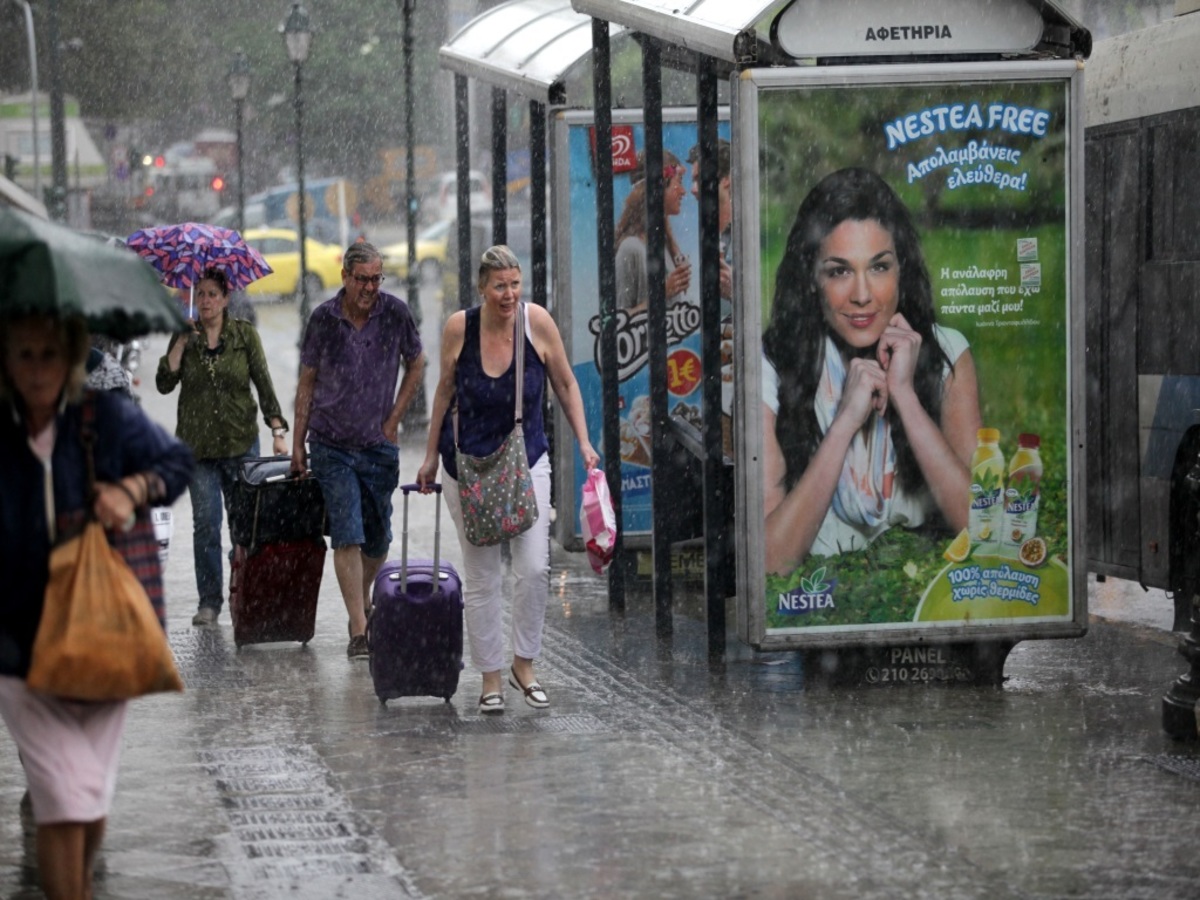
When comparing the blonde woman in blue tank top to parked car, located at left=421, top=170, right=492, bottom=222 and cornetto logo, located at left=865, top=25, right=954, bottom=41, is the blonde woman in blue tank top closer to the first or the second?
cornetto logo, located at left=865, top=25, right=954, bottom=41

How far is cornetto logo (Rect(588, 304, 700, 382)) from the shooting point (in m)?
11.4

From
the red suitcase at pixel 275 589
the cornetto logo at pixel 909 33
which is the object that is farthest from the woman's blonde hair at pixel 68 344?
the red suitcase at pixel 275 589

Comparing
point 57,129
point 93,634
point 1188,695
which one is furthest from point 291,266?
point 93,634

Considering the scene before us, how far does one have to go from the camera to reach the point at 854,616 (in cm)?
875

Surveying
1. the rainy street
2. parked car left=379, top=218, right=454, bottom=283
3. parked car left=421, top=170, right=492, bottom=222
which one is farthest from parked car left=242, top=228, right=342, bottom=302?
the rainy street

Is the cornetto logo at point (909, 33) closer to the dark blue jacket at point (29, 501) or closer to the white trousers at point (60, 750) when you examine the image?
the dark blue jacket at point (29, 501)

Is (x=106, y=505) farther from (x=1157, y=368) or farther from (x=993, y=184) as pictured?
(x=1157, y=368)

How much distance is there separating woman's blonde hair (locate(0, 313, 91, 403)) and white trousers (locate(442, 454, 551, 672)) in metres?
3.41

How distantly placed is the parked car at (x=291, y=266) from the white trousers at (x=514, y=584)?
4009cm

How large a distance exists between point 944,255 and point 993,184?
0.35m

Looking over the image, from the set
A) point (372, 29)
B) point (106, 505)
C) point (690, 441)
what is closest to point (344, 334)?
point (690, 441)

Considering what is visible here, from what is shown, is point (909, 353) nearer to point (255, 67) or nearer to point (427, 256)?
point (427, 256)

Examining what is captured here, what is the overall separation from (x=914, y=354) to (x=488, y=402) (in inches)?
66.3

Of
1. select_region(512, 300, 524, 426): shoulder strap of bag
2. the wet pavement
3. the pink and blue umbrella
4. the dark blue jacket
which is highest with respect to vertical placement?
the pink and blue umbrella
